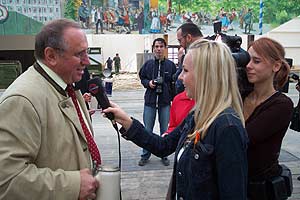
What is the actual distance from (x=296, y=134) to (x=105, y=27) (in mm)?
19697

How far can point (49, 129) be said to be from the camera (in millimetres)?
1633

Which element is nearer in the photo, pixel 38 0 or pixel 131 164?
pixel 131 164

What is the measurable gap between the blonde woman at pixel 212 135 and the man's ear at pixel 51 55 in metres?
0.66

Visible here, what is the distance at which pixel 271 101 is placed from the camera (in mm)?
2230

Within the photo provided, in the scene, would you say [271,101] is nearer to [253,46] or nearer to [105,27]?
[253,46]

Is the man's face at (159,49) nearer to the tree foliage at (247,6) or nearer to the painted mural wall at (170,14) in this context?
the painted mural wall at (170,14)

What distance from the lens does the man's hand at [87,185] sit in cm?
165

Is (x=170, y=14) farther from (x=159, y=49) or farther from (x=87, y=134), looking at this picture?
(x=87, y=134)

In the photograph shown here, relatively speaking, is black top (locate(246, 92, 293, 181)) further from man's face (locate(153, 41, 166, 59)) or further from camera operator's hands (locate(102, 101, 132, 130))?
man's face (locate(153, 41, 166, 59))

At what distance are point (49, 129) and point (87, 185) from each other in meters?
0.32

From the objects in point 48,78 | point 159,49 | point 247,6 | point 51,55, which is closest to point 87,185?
point 48,78

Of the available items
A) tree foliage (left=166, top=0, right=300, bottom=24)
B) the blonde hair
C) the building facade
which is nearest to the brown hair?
the blonde hair

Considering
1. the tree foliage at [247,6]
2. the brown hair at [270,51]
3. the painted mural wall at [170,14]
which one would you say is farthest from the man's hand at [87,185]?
the tree foliage at [247,6]

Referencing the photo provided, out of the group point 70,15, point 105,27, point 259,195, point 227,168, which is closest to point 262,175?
point 259,195
